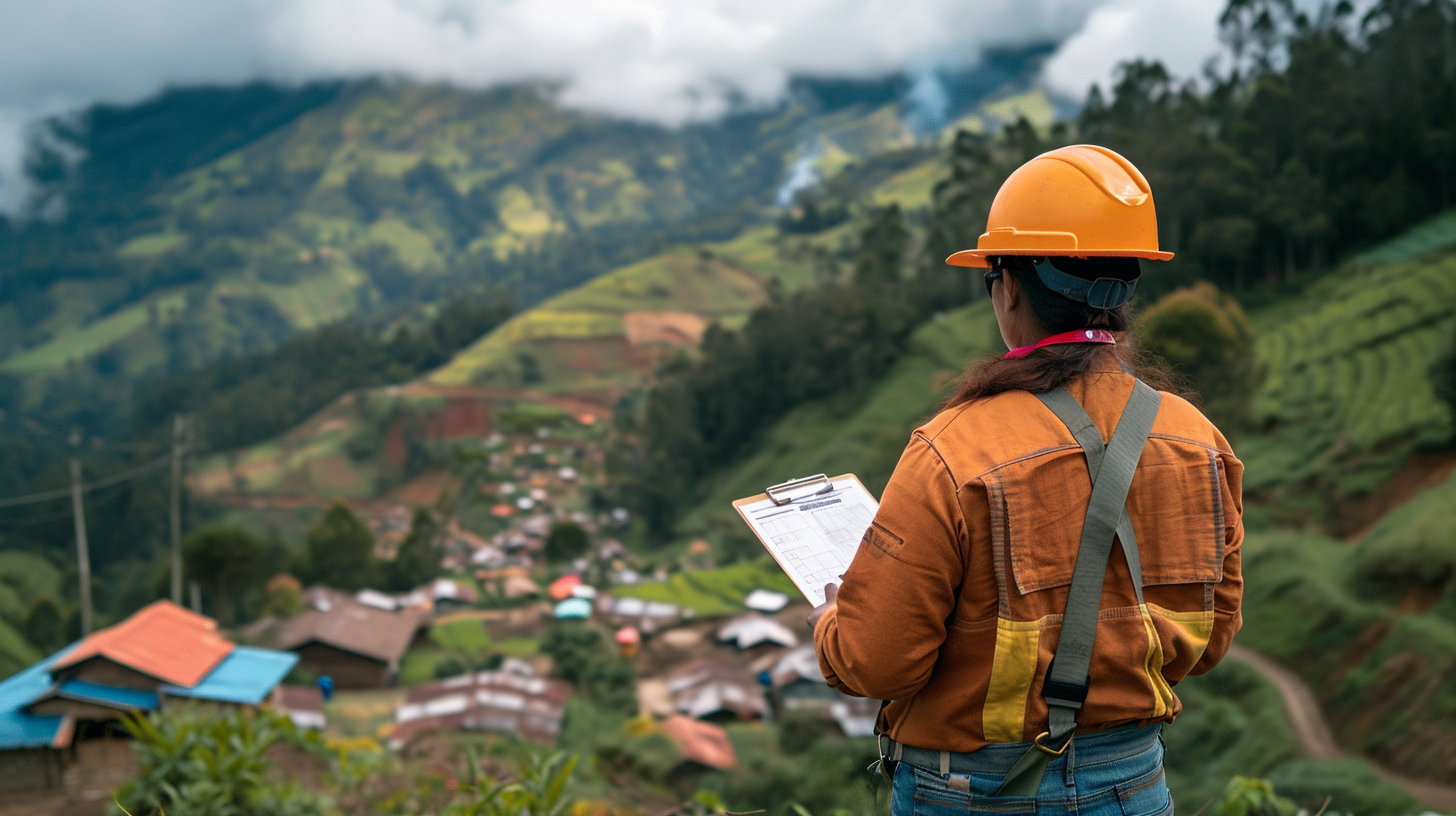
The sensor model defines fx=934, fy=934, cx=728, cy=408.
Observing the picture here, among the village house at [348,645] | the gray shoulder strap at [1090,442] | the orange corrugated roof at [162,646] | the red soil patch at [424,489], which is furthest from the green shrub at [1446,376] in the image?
the red soil patch at [424,489]

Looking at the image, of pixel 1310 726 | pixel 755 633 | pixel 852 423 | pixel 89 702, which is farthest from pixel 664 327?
pixel 89 702

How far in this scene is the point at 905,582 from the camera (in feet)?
5.52

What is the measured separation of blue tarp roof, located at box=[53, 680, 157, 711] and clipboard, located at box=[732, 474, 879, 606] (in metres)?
15.6

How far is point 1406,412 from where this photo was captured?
2533 cm

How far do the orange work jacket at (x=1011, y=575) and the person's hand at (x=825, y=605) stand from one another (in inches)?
3.4

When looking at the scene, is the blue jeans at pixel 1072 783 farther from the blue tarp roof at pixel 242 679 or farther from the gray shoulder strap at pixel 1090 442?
the blue tarp roof at pixel 242 679

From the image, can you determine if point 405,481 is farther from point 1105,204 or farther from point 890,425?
point 1105,204

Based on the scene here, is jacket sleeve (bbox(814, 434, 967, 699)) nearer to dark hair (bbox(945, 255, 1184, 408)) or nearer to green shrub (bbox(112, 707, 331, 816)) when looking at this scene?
dark hair (bbox(945, 255, 1184, 408))

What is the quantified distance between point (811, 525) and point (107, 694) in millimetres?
16399

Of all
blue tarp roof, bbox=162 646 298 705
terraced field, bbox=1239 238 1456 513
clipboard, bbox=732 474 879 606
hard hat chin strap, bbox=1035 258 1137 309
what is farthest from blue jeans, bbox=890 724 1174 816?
terraced field, bbox=1239 238 1456 513

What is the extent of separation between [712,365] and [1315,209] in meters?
34.1

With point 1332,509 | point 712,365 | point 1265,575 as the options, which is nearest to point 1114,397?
point 1265,575

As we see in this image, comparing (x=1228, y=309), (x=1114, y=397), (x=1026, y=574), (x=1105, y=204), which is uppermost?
(x=1105, y=204)

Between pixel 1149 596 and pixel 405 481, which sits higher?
pixel 1149 596
